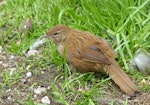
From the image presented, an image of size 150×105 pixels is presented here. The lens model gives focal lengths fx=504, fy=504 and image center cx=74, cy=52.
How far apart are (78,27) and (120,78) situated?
1.15 meters

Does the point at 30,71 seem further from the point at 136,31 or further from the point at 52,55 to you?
the point at 136,31

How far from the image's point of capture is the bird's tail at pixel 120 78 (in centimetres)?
502

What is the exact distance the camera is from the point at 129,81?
5.06 meters

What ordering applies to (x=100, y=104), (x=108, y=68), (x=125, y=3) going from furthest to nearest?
(x=125, y=3) → (x=108, y=68) → (x=100, y=104)

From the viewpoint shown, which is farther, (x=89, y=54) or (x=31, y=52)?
(x=31, y=52)

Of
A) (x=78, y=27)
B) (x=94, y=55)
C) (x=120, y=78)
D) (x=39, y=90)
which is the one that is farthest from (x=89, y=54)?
(x=78, y=27)

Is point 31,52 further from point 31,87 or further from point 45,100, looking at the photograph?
point 45,100

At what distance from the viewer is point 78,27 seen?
604 cm

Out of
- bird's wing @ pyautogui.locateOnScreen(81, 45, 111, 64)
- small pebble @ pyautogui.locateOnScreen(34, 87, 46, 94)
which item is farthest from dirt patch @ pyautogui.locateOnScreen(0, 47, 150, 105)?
bird's wing @ pyautogui.locateOnScreen(81, 45, 111, 64)

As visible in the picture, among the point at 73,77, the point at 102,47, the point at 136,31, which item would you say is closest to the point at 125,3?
the point at 136,31

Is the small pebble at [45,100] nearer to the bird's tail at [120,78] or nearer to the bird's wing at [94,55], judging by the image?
the bird's wing at [94,55]

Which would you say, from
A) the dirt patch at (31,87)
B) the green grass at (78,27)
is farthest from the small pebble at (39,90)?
the green grass at (78,27)

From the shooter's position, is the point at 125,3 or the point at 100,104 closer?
the point at 100,104

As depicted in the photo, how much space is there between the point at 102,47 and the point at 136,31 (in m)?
0.65
